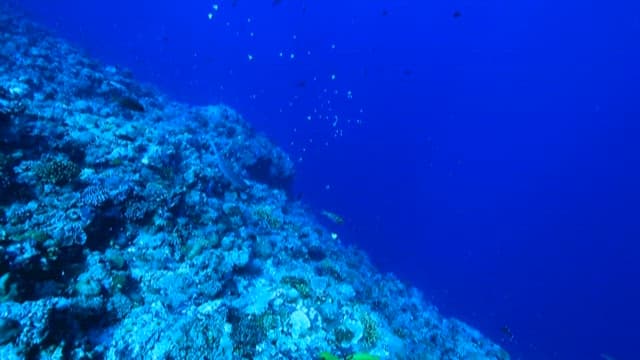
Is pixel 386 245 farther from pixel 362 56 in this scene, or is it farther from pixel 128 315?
pixel 362 56

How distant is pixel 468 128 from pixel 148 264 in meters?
136

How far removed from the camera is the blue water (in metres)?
68.2

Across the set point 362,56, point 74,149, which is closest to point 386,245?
point 74,149

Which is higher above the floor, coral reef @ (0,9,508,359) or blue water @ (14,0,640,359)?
blue water @ (14,0,640,359)

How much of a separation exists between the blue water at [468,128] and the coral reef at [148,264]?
41.8 metres

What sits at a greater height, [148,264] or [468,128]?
[468,128]

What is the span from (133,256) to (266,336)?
2213 mm

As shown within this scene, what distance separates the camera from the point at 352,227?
162ft

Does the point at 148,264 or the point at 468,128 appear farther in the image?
the point at 468,128

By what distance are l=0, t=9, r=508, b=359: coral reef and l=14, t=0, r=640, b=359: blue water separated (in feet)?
137

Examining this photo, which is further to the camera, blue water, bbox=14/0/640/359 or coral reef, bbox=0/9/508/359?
blue water, bbox=14/0/640/359

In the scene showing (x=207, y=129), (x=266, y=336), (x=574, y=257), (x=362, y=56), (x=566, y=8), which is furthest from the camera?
(x=362, y=56)

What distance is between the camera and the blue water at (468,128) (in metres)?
68.2

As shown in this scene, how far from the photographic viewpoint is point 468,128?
443 feet
